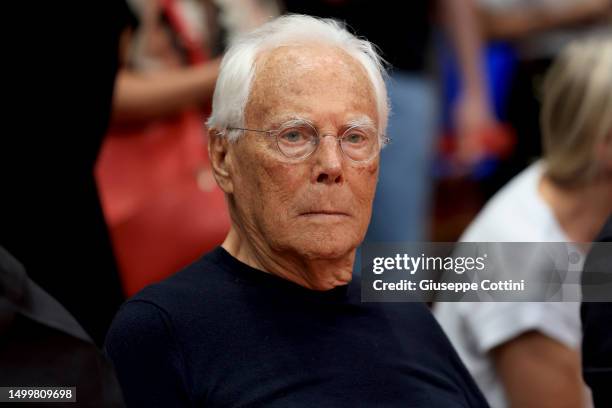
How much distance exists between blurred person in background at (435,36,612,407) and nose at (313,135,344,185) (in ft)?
3.22

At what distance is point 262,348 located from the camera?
2.23 meters

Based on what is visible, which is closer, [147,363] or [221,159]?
[147,363]

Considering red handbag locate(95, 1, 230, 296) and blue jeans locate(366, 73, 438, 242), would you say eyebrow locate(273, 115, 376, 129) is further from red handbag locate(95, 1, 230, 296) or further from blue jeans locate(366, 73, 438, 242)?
blue jeans locate(366, 73, 438, 242)

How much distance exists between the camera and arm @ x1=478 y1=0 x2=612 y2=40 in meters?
5.49

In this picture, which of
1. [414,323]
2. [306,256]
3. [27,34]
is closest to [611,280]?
[414,323]

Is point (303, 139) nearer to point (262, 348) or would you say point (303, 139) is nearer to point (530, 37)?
point (262, 348)

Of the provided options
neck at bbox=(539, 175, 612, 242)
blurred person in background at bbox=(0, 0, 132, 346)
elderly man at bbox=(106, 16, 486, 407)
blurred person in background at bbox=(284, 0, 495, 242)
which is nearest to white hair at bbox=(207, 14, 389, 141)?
elderly man at bbox=(106, 16, 486, 407)

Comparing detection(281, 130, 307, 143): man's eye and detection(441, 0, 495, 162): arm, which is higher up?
detection(441, 0, 495, 162): arm

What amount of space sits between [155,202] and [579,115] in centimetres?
128

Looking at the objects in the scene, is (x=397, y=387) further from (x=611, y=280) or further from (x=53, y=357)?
(x=53, y=357)

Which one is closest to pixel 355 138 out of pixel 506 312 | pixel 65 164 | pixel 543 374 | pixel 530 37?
pixel 65 164

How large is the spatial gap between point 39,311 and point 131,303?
398 millimetres

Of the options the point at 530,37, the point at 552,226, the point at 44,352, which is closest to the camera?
the point at 44,352

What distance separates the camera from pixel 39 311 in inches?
72.7
